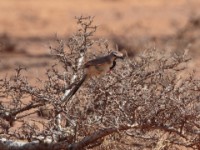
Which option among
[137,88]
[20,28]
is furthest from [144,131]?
[20,28]

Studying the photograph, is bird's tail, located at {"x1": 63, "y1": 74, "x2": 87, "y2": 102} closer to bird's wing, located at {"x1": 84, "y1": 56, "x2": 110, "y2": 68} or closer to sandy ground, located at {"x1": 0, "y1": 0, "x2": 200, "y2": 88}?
bird's wing, located at {"x1": 84, "y1": 56, "x2": 110, "y2": 68}

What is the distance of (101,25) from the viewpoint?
15.2m

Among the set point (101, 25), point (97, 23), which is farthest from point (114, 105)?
point (97, 23)

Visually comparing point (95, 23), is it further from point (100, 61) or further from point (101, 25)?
point (100, 61)

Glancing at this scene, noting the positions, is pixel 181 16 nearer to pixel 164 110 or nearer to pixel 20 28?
pixel 20 28

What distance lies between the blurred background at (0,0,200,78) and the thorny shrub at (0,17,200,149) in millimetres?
5057

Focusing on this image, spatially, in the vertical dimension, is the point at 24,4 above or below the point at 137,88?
above

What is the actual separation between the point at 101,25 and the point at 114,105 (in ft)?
31.5

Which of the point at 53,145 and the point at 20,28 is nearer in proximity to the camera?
the point at 53,145

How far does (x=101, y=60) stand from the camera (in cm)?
542

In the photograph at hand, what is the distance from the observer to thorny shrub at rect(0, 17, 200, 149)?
18.0 feet

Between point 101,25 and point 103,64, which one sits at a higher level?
point 101,25

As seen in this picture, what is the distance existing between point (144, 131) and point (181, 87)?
0.46 metres

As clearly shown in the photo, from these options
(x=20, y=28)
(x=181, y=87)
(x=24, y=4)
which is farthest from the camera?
(x=24, y=4)
